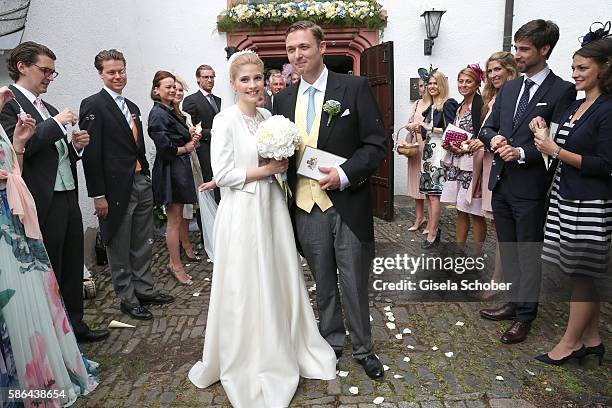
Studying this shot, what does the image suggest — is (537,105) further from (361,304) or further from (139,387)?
(139,387)

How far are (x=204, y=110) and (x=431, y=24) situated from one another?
4.77 meters

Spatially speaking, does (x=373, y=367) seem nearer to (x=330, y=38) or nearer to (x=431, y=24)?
(x=330, y=38)

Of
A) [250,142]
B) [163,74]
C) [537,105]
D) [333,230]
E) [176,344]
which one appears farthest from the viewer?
[163,74]

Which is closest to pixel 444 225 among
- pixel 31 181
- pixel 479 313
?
pixel 479 313

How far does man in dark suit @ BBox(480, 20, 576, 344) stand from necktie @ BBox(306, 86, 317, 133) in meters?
1.51

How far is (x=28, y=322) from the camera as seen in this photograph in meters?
2.64

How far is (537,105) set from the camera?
137 inches

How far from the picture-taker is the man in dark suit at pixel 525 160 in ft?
11.3

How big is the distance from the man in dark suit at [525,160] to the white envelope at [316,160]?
142 centimetres

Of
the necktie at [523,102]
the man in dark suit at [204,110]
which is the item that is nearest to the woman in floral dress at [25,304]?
the man in dark suit at [204,110]

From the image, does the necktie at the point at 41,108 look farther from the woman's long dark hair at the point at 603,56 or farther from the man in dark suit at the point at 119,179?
the woman's long dark hair at the point at 603,56

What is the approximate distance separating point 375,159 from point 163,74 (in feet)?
9.40

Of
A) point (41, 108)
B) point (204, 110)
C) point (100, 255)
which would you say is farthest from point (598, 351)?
point (100, 255)

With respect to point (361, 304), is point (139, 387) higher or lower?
lower
